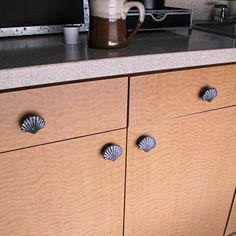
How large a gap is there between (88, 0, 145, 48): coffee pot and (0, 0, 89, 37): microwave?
147mm

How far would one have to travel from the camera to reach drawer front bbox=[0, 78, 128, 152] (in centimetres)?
61

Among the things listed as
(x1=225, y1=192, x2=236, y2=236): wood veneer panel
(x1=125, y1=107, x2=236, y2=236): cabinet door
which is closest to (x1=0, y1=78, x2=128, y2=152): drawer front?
(x1=125, y1=107, x2=236, y2=236): cabinet door

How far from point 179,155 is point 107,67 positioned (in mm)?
405

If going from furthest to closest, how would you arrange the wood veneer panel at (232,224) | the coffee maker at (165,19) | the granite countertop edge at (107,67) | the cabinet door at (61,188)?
the wood veneer panel at (232,224) → the coffee maker at (165,19) → the cabinet door at (61,188) → the granite countertop edge at (107,67)

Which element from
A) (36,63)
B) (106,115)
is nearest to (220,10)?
(106,115)

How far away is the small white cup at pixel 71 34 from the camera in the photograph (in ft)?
2.50

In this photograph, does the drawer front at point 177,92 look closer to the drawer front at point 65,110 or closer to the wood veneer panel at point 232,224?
the drawer front at point 65,110

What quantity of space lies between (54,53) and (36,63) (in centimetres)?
10

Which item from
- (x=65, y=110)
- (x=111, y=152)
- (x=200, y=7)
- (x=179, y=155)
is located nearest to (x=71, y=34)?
(x=65, y=110)

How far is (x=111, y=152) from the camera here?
0.74 metres

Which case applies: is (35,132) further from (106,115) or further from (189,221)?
(189,221)

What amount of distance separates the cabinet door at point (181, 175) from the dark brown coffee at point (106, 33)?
0.24 m

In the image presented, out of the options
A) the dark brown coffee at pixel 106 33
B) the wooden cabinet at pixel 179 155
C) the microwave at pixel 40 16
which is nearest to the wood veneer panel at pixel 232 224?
the wooden cabinet at pixel 179 155

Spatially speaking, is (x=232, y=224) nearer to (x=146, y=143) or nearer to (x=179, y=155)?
(x=179, y=155)
